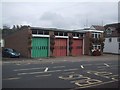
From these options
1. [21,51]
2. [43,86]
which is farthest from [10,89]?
[21,51]

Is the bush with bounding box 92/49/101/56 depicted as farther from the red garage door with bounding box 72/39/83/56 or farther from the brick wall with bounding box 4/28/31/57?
the brick wall with bounding box 4/28/31/57

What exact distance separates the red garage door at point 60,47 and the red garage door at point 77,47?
227cm

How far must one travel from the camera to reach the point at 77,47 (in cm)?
5006

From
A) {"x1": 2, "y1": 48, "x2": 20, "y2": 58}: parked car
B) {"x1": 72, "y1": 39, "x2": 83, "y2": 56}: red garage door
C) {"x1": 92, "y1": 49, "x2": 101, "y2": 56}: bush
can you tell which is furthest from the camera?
{"x1": 92, "y1": 49, "x2": 101, "y2": 56}: bush

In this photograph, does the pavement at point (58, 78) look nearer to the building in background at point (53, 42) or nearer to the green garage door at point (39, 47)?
the green garage door at point (39, 47)

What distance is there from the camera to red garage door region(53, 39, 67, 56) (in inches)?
1806

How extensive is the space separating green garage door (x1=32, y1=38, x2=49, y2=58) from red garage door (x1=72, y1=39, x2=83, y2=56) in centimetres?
681

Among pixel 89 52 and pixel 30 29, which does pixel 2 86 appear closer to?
pixel 30 29

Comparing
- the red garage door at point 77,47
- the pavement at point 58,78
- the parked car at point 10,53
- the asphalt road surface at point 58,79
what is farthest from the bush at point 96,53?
the asphalt road surface at point 58,79

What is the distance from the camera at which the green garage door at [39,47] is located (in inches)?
1666

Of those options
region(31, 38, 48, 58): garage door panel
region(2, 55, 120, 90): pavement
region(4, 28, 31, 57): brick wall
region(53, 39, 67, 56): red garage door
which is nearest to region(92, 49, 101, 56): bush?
region(53, 39, 67, 56): red garage door

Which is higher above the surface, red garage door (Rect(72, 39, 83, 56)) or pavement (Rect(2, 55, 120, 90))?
red garage door (Rect(72, 39, 83, 56))

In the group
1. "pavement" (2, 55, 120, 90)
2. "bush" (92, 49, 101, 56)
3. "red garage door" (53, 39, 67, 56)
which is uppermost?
"red garage door" (53, 39, 67, 56)

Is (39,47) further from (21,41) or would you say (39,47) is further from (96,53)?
(96,53)
